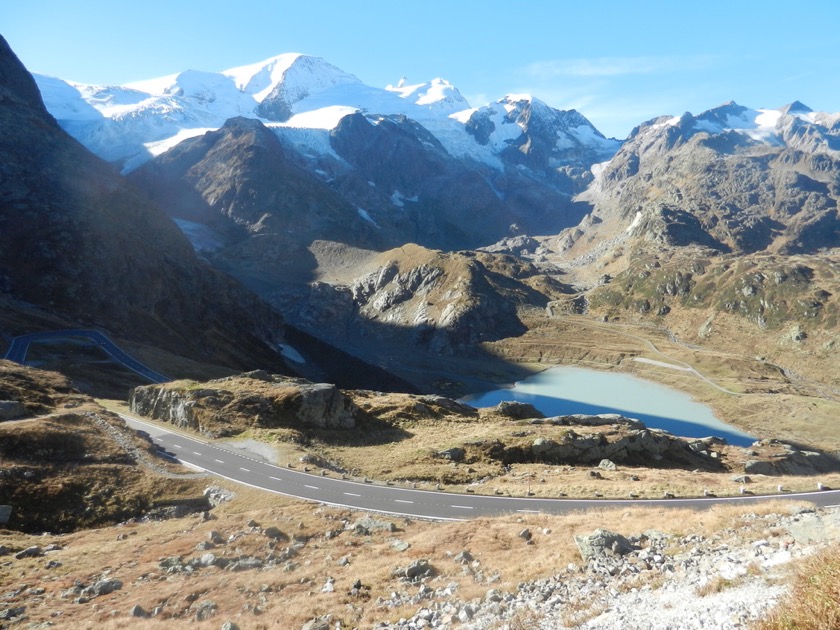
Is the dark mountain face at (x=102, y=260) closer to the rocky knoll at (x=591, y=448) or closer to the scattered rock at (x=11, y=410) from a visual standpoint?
the scattered rock at (x=11, y=410)

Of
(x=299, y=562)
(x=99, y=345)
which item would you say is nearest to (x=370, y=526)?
(x=299, y=562)

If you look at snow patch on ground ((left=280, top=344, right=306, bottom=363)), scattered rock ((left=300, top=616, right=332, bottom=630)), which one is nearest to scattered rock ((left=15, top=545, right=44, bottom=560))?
scattered rock ((left=300, top=616, right=332, bottom=630))

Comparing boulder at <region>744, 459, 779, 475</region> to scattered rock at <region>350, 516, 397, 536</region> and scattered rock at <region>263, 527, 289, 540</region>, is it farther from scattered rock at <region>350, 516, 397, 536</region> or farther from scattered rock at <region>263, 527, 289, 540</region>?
scattered rock at <region>263, 527, 289, 540</region>

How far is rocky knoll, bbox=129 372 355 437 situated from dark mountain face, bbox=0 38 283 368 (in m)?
65.0

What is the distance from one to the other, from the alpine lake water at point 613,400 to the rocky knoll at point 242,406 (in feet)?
294

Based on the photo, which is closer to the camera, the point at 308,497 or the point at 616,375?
the point at 308,497

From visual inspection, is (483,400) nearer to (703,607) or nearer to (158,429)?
(158,429)

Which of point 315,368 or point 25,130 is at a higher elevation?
point 25,130

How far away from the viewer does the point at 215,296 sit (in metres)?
150

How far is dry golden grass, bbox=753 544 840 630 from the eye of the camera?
773cm

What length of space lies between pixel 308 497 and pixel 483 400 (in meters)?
119

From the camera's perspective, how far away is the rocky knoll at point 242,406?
48.2m

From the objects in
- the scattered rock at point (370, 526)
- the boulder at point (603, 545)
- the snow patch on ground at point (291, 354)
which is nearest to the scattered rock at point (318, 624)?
the boulder at point (603, 545)

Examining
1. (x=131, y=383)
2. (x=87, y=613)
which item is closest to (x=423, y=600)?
(x=87, y=613)
